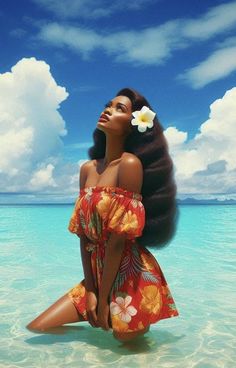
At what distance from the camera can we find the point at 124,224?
11.0 feet

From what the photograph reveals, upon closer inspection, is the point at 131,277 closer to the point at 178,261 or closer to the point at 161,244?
the point at 161,244

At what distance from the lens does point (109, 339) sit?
386 centimetres

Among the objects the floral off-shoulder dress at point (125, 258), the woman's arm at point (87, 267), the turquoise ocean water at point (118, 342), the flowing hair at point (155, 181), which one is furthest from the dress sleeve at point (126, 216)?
the turquoise ocean water at point (118, 342)

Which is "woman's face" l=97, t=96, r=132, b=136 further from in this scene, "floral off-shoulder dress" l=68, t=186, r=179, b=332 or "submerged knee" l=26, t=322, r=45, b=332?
"submerged knee" l=26, t=322, r=45, b=332

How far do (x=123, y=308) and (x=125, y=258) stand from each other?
1.16 feet

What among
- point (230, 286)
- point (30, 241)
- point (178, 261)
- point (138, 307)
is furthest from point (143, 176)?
point (30, 241)

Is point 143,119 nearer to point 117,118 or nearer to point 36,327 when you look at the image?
point 117,118

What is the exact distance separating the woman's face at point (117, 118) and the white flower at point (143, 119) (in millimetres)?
100

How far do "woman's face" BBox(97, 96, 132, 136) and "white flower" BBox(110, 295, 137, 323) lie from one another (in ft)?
3.96

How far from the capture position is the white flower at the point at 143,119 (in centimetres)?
352

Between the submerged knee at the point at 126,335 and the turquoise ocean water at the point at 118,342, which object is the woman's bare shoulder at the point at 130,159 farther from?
the turquoise ocean water at the point at 118,342

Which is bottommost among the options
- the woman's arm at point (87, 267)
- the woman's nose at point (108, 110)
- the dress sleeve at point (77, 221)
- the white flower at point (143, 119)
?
the woman's arm at point (87, 267)

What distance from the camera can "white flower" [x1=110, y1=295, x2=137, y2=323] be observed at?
3451mm

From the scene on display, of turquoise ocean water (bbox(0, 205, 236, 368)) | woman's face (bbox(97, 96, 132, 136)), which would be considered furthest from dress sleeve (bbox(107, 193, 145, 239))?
turquoise ocean water (bbox(0, 205, 236, 368))
